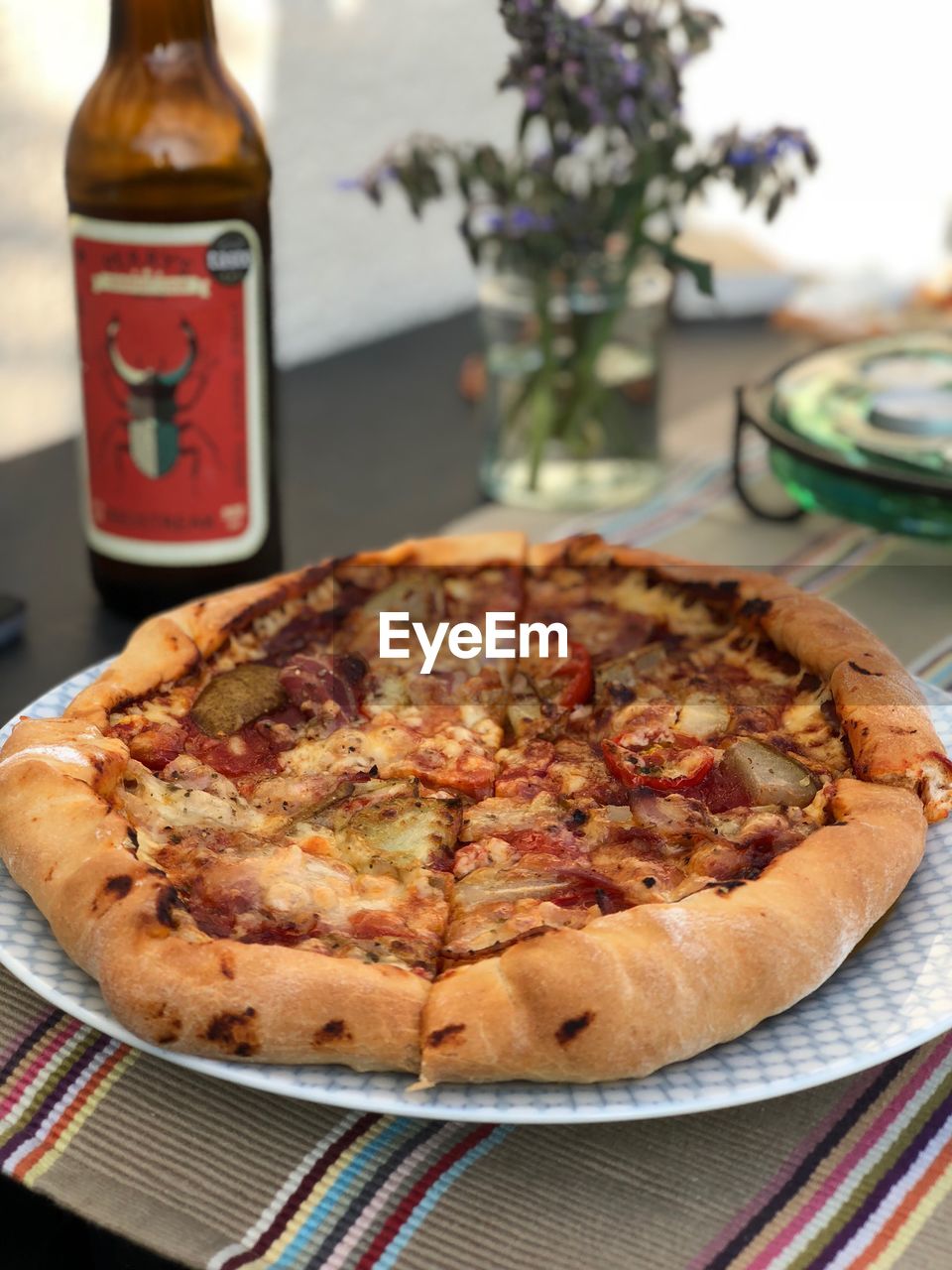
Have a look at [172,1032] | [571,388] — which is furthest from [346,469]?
[172,1032]

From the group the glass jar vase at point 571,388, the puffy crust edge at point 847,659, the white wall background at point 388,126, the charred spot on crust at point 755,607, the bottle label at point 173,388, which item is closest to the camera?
the puffy crust edge at point 847,659

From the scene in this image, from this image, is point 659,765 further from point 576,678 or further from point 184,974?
point 184,974

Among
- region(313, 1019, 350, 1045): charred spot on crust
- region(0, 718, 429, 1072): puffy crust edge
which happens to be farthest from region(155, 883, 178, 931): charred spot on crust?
region(313, 1019, 350, 1045): charred spot on crust

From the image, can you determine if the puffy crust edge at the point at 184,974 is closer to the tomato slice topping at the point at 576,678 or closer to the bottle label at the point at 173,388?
the tomato slice topping at the point at 576,678

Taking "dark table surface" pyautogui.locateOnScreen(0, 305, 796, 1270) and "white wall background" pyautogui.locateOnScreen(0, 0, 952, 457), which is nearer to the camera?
"dark table surface" pyautogui.locateOnScreen(0, 305, 796, 1270)

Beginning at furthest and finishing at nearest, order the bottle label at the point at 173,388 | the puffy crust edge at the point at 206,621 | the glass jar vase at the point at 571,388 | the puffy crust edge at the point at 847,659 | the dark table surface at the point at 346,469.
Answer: the glass jar vase at the point at 571,388 < the dark table surface at the point at 346,469 < the bottle label at the point at 173,388 < the puffy crust edge at the point at 206,621 < the puffy crust edge at the point at 847,659

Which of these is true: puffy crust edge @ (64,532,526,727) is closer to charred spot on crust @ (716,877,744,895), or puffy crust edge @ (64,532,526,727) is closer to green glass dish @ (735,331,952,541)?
green glass dish @ (735,331,952,541)

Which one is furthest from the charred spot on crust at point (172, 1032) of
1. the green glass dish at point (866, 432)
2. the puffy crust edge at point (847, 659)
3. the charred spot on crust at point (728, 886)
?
the green glass dish at point (866, 432)
